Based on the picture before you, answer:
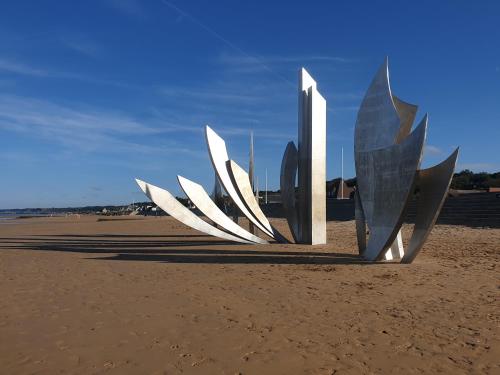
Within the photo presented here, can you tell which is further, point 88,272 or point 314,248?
point 314,248

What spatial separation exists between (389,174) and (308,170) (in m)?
5.09

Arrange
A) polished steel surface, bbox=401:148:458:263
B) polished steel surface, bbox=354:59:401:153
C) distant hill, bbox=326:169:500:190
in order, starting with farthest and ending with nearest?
distant hill, bbox=326:169:500:190 → polished steel surface, bbox=354:59:401:153 → polished steel surface, bbox=401:148:458:263

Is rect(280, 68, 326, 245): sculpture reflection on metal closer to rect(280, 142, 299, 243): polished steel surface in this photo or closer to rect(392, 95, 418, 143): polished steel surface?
rect(280, 142, 299, 243): polished steel surface

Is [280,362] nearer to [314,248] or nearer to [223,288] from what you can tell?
[223,288]

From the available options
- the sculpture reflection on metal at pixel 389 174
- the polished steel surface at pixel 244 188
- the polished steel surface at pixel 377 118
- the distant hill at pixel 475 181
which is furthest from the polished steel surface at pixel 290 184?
the distant hill at pixel 475 181

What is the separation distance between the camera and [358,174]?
35.6ft

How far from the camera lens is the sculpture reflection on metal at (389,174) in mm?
8859

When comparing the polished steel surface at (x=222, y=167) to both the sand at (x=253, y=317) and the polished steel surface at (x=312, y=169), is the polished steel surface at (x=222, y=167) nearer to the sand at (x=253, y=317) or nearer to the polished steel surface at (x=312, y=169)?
the polished steel surface at (x=312, y=169)

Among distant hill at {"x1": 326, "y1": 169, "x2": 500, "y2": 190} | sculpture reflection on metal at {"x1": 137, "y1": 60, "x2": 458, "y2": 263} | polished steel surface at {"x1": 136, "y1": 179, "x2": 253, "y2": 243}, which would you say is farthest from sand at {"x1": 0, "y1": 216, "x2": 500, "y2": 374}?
distant hill at {"x1": 326, "y1": 169, "x2": 500, "y2": 190}

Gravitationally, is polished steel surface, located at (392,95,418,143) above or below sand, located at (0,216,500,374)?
above

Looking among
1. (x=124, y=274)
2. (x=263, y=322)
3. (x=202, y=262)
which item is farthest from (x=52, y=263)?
(x=263, y=322)

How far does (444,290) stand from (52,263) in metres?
8.38

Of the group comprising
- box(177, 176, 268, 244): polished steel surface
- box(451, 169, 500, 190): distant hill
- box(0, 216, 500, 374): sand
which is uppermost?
box(451, 169, 500, 190): distant hill

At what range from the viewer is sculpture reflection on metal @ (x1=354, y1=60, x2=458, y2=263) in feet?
29.1
